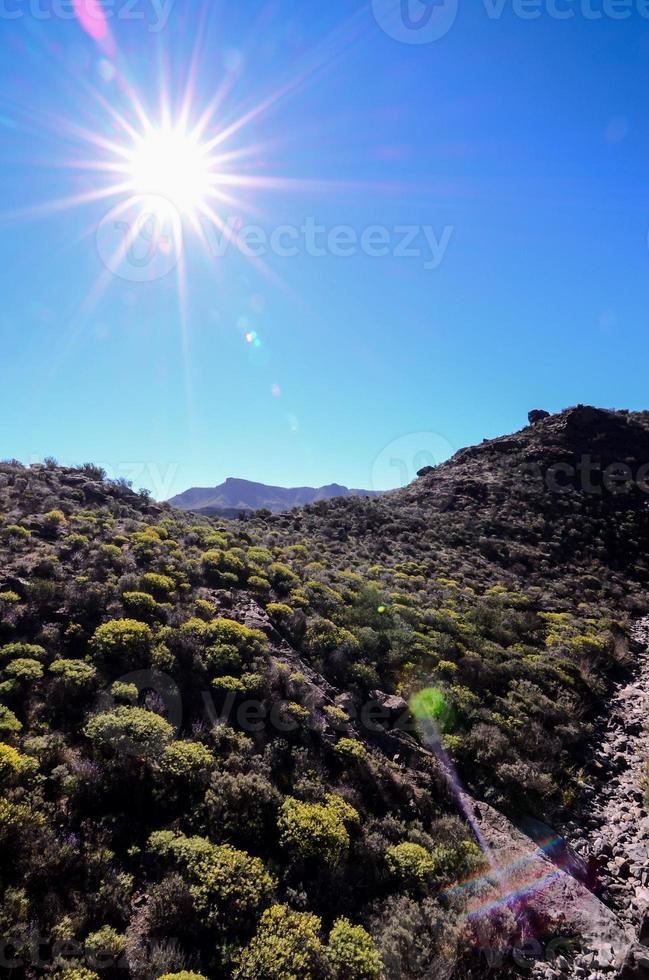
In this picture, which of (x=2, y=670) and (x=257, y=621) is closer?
(x=2, y=670)

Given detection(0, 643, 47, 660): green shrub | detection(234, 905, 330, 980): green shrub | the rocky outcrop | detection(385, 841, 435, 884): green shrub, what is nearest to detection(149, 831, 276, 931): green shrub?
detection(234, 905, 330, 980): green shrub

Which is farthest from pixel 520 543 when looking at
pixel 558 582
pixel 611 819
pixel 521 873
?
pixel 521 873

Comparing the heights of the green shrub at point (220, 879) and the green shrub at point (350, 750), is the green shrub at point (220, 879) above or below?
below

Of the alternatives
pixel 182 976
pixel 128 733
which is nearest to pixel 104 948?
pixel 182 976

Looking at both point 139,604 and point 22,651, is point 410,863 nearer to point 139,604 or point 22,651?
point 139,604

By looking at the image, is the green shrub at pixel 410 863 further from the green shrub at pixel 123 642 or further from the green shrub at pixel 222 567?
the green shrub at pixel 222 567

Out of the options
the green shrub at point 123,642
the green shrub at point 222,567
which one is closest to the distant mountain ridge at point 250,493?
the green shrub at point 222,567

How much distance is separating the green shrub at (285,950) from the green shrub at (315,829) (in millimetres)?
956

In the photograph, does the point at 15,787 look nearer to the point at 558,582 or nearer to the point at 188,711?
the point at 188,711

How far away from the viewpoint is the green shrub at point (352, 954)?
5906 mm

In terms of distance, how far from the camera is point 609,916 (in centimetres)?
748

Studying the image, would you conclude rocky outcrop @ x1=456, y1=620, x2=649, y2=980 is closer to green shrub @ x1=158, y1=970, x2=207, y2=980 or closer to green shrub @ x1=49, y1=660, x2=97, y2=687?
green shrub @ x1=158, y1=970, x2=207, y2=980

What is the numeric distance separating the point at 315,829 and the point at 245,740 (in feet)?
7.04

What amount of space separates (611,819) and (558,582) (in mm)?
17488
